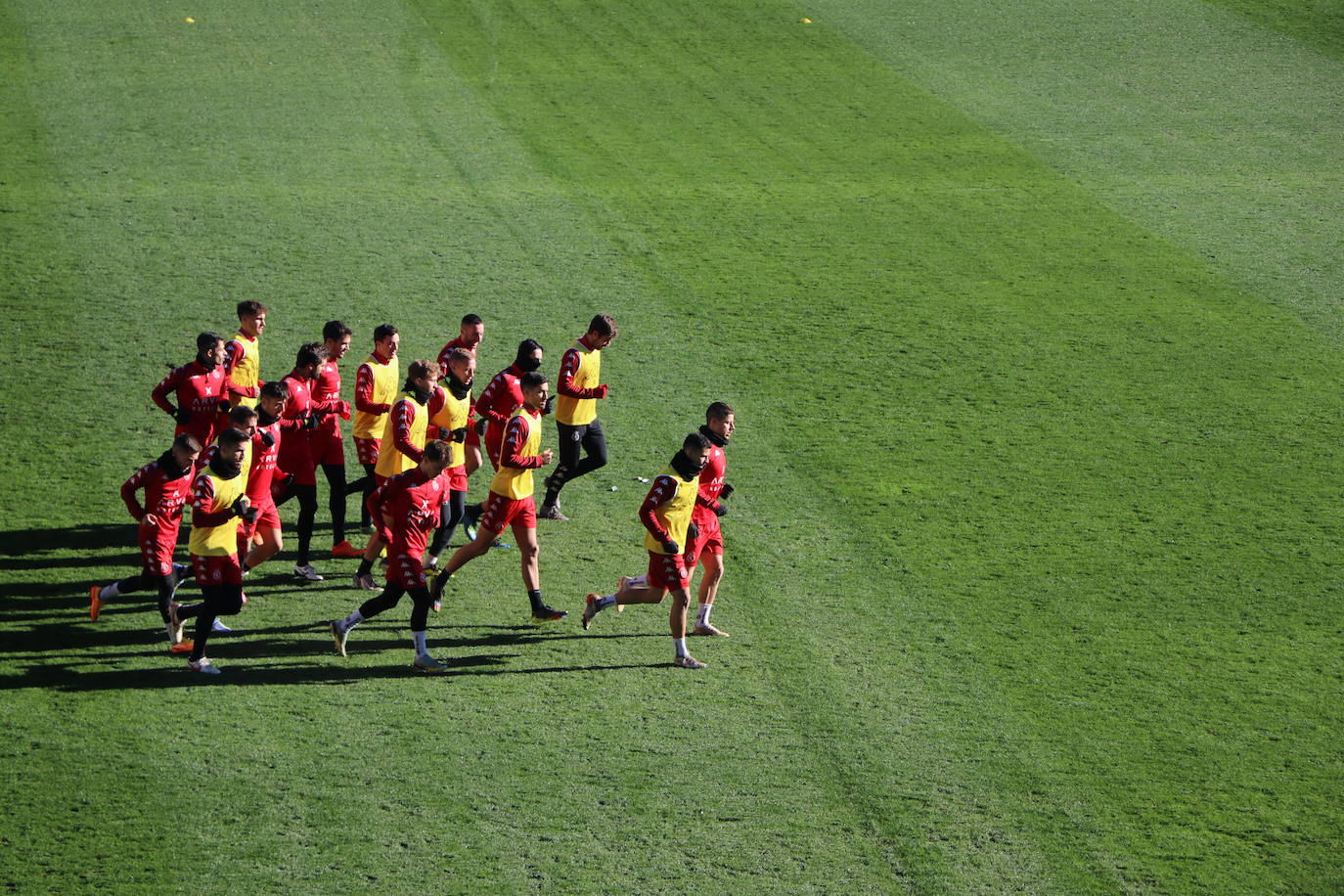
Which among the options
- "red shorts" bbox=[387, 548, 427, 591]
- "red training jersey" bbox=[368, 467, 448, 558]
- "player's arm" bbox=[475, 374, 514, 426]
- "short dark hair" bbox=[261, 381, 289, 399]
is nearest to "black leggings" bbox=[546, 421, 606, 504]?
"player's arm" bbox=[475, 374, 514, 426]

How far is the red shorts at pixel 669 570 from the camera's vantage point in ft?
35.1

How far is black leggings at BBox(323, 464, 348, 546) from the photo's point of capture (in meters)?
12.3

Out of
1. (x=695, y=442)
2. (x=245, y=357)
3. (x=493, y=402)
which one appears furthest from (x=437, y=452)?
(x=245, y=357)

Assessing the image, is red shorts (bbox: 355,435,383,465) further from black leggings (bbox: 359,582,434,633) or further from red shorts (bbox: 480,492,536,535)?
black leggings (bbox: 359,582,434,633)

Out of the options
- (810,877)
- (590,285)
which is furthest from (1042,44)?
(810,877)

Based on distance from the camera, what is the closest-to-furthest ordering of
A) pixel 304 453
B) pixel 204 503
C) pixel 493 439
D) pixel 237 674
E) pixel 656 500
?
pixel 204 503
pixel 237 674
pixel 656 500
pixel 304 453
pixel 493 439

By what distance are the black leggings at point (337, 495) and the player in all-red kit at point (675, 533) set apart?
2.85 metres

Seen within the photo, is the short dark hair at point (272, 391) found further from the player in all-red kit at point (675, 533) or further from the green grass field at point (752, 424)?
the player in all-red kit at point (675, 533)

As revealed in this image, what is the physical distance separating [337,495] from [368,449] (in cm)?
51

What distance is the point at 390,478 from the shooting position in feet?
34.9

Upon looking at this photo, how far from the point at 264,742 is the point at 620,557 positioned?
3875mm

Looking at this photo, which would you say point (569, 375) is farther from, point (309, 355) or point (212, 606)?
point (212, 606)

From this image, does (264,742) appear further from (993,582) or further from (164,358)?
(164,358)

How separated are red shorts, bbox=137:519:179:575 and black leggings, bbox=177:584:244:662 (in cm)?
48
